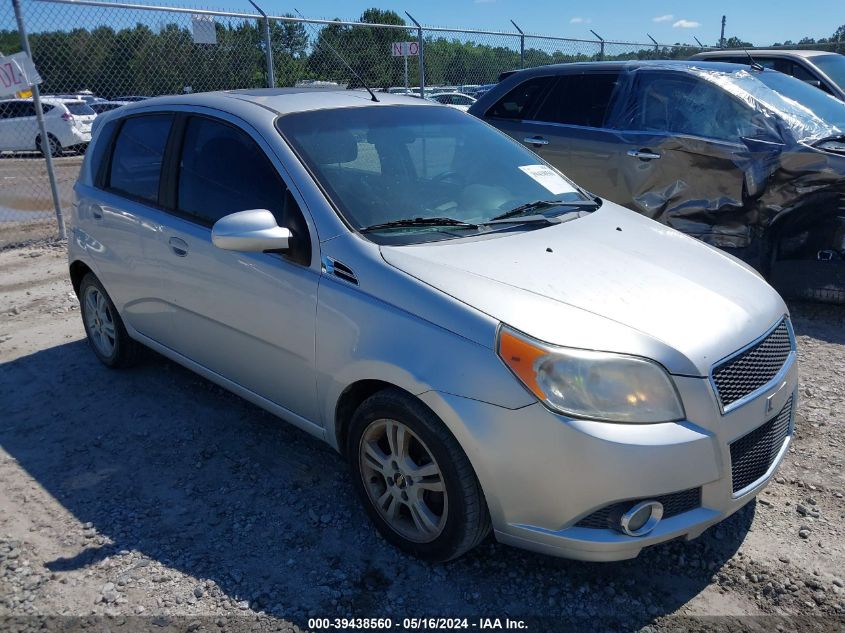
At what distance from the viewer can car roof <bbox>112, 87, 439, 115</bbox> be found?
11.9 feet

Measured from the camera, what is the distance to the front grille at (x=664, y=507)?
8.01 feet

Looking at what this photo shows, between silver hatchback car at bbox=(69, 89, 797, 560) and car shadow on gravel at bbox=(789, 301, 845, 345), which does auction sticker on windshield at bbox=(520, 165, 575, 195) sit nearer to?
silver hatchback car at bbox=(69, 89, 797, 560)

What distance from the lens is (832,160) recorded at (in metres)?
5.28

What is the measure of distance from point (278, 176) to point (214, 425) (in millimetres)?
1595

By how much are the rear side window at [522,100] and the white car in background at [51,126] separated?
1196cm

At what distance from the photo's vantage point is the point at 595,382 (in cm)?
241

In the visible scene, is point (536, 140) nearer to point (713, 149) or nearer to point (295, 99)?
point (713, 149)

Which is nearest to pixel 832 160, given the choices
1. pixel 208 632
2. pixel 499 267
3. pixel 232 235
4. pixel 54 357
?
pixel 499 267

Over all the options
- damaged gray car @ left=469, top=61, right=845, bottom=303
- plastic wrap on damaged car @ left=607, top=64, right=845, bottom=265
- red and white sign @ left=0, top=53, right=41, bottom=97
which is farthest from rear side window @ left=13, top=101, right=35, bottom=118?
plastic wrap on damaged car @ left=607, top=64, right=845, bottom=265

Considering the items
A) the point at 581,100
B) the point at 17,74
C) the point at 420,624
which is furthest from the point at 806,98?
the point at 17,74

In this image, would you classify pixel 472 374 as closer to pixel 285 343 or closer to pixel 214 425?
pixel 285 343

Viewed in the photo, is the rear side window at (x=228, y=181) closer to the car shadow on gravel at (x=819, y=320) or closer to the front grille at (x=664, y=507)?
the front grille at (x=664, y=507)

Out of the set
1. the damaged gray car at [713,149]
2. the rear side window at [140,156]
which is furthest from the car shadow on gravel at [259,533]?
the damaged gray car at [713,149]

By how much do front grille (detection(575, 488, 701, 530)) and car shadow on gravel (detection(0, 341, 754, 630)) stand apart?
0.40 metres
